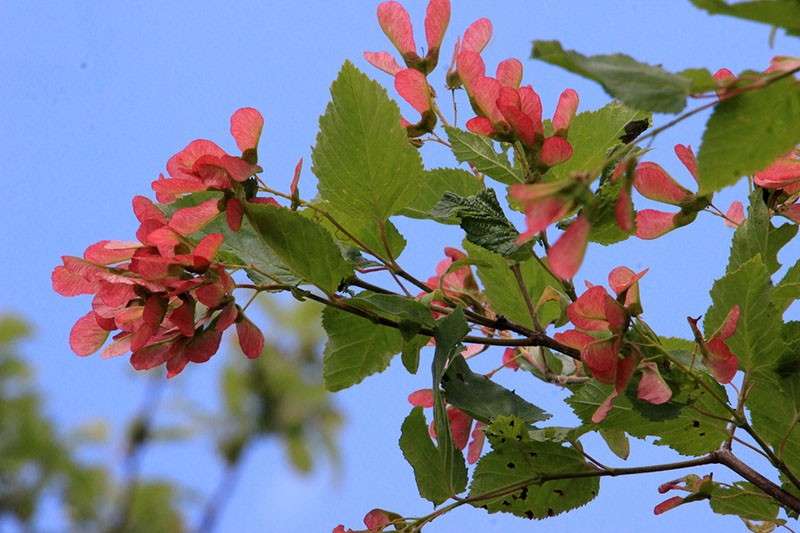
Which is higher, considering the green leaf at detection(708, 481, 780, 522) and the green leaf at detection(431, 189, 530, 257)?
the green leaf at detection(431, 189, 530, 257)

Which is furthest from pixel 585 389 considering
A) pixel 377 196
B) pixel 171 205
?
pixel 171 205

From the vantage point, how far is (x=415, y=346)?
58 cm

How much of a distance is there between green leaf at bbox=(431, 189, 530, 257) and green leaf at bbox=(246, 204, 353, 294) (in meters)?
0.08

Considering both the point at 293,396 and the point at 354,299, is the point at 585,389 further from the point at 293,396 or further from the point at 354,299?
the point at 293,396

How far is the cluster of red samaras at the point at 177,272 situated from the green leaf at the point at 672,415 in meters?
0.22

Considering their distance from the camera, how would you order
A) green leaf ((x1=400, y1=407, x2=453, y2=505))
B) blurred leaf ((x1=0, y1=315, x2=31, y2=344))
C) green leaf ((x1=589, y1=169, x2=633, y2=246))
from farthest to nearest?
blurred leaf ((x1=0, y1=315, x2=31, y2=344)), green leaf ((x1=400, y1=407, x2=453, y2=505)), green leaf ((x1=589, y1=169, x2=633, y2=246))

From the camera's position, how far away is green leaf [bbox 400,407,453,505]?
0.59 m

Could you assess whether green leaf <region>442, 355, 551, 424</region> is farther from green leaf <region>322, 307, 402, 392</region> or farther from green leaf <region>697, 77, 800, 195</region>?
green leaf <region>697, 77, 800, 195</region>

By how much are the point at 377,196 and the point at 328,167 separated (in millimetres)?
38

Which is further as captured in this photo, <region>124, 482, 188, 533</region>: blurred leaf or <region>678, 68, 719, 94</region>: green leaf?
<region>124, 482, 188, 533</region>: blurred leaf

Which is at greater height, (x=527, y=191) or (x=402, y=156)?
(x=402, y=156)

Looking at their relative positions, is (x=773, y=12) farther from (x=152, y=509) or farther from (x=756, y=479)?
(x=152, y=509)

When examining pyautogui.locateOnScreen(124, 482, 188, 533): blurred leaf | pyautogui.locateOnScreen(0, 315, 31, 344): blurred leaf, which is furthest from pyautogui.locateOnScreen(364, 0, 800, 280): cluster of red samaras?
pyautogui.locateOnScreen(124, 482, 188, 533): blurred leaf

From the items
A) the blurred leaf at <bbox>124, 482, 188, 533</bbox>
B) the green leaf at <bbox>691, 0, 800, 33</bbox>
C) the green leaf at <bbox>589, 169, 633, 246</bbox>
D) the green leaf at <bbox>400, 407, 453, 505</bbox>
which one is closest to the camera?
the green leaf at <bbox>691, 0, 800, 33</bbox>
